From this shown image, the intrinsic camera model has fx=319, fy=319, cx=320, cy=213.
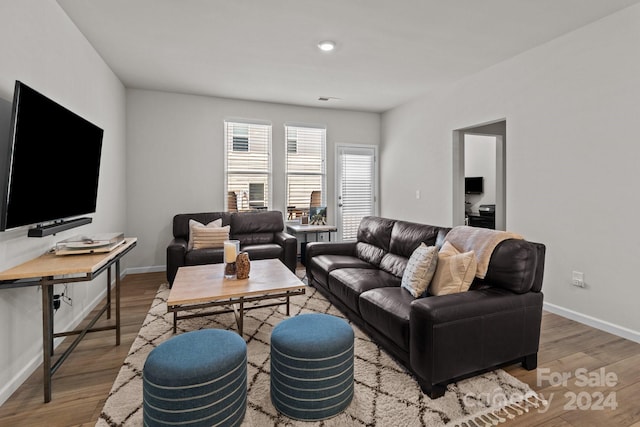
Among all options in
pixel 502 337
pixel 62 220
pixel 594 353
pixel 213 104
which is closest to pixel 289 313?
pixel 502 337

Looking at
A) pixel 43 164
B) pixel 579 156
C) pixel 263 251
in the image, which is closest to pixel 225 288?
pixel 43 164

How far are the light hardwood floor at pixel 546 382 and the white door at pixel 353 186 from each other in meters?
3.62

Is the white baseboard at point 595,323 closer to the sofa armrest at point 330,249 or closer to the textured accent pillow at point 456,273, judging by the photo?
the textured accent pillow at point 456,273

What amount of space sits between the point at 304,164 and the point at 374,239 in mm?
2476

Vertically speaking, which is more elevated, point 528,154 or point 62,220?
point 528,154

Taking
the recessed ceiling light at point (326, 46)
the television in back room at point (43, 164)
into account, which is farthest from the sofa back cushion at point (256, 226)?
the recessed ceiling light at point (326, 46)

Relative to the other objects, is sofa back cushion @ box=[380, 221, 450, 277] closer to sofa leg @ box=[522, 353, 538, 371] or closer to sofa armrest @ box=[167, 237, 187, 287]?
sofa leg @ box=[522, 353, 538, 371]

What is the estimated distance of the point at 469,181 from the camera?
6.99 m

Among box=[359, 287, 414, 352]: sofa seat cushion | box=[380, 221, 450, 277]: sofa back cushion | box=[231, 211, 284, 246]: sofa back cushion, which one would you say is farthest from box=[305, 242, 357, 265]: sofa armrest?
box=[359, 287, 414, 352]: sofa seat cushion

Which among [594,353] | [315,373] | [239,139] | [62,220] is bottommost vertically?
[594,353]

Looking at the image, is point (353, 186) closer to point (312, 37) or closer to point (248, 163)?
point (248, 163)

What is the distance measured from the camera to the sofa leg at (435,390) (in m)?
1.85

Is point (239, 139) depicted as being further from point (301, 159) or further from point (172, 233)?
point (172, 233)

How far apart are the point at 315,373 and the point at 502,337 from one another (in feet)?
4.01
